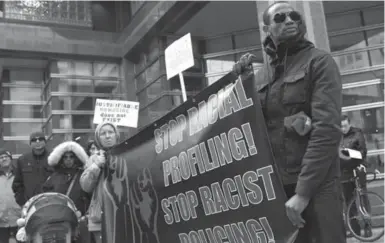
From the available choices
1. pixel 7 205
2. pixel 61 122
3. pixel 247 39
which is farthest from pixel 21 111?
pixel 7 205

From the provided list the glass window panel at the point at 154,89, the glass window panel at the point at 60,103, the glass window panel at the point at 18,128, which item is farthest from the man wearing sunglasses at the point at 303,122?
the glass window panel at the point at 18,128

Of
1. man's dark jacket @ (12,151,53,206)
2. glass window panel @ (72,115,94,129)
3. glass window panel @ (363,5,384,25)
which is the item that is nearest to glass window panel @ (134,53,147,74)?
glass window panel @ (72,115,94,129)

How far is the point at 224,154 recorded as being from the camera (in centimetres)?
289

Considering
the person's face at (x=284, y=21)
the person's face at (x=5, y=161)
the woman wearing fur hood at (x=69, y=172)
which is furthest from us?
the person's face at (x=5, y=161)

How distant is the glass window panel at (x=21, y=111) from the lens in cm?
1413

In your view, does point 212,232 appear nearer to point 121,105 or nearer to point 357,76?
point 121,105

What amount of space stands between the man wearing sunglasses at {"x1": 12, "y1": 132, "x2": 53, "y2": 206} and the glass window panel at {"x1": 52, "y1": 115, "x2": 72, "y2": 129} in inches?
297

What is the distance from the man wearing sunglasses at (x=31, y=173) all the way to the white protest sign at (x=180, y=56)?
2029mm

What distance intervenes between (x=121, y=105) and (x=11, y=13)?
7916 mm

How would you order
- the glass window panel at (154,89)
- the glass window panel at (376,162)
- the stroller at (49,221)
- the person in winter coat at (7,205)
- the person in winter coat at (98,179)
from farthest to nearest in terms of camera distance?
the glass window panel at (154,89), the glass window panel at (376,162), the person in winter coat at (7,205), the person in winter coat at (98,179), the stroller at (49,221)

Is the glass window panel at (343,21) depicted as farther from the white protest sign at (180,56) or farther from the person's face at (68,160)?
the person's face at (68,160)

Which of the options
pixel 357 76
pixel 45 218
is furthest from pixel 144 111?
pixel 45 218

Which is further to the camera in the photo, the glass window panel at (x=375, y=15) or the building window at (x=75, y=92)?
the building window at (x=75, y=92)

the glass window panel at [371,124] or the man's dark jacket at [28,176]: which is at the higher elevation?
the glass window panel at [371,124]
